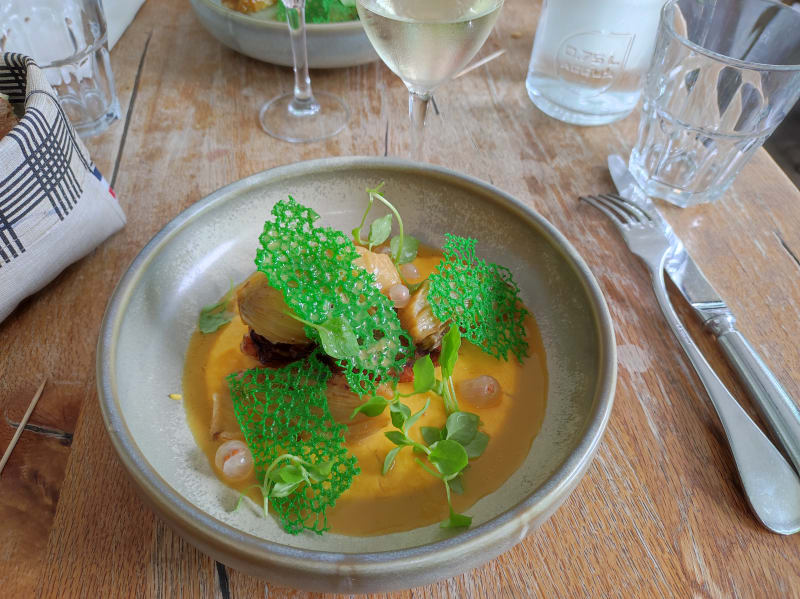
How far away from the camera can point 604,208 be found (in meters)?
0.71

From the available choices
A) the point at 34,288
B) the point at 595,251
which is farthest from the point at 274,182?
the point at 595,251


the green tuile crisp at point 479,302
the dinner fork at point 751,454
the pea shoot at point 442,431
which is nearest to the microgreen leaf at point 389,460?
A: the pea shoot at point 442,431

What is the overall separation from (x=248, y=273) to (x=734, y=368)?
460 millimetres

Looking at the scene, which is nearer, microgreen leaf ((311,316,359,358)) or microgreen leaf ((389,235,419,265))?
microgreen leaf ((311,316,359,358))

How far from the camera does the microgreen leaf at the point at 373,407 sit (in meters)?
0.44

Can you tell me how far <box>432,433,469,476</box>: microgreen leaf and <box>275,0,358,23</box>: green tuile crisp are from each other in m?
0.69

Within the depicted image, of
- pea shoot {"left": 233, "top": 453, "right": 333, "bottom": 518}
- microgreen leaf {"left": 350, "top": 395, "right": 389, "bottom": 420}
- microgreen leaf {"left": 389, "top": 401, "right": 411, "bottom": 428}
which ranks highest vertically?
microgreen leaf {"left": 350, "top": 395, "right": 389, "bottom": 420}

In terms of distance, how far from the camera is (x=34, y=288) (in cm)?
59

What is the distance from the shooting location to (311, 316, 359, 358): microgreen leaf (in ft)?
1.42

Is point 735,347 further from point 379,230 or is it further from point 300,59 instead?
point 300,59

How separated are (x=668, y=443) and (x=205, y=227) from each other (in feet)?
1.48

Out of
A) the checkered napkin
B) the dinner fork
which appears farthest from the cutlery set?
the checkered napkin

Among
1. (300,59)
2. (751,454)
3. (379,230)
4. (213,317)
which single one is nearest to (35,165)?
(213,317)

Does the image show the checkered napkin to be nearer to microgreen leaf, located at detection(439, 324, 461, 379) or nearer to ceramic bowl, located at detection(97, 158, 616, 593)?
ceramic bowl, located at detection(97, 158, 616, 593)
